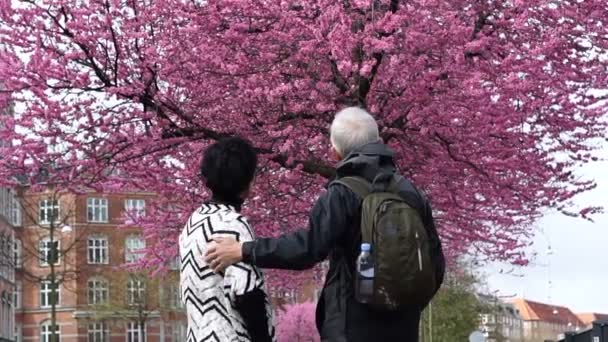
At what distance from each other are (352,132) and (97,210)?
89.0 m

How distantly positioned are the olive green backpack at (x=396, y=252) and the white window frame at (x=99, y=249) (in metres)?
87.7

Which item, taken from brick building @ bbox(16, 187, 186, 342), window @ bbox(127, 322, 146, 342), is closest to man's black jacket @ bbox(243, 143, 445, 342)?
brick building @ bbox(16, 187, 186, 342)

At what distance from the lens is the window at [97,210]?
9294 cm

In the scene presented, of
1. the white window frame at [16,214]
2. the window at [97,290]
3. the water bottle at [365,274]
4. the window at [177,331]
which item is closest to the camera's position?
the water bottle at [365,274]

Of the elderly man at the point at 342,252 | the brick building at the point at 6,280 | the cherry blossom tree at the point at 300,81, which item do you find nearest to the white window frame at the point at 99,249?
the brick building at the point at 6,280

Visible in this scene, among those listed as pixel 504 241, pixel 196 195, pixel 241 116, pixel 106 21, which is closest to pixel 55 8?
pixel 106 21

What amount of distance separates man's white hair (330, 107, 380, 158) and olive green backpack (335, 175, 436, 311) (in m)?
0.38

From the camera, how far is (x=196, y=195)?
16828 millimetres

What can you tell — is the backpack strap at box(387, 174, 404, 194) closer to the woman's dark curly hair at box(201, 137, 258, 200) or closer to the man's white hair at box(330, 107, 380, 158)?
the man's white hair at box(330, 107, 380, 158)

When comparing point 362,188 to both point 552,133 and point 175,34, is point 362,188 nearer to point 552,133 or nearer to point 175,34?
point 175,34

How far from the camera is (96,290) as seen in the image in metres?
90.1

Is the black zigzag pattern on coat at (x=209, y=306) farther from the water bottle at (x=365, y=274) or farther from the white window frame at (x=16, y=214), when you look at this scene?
the white window frame at (x=16, y=214)

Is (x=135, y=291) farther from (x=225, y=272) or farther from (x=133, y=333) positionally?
(x=225, y=272)

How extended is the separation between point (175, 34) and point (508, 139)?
3993 mm
